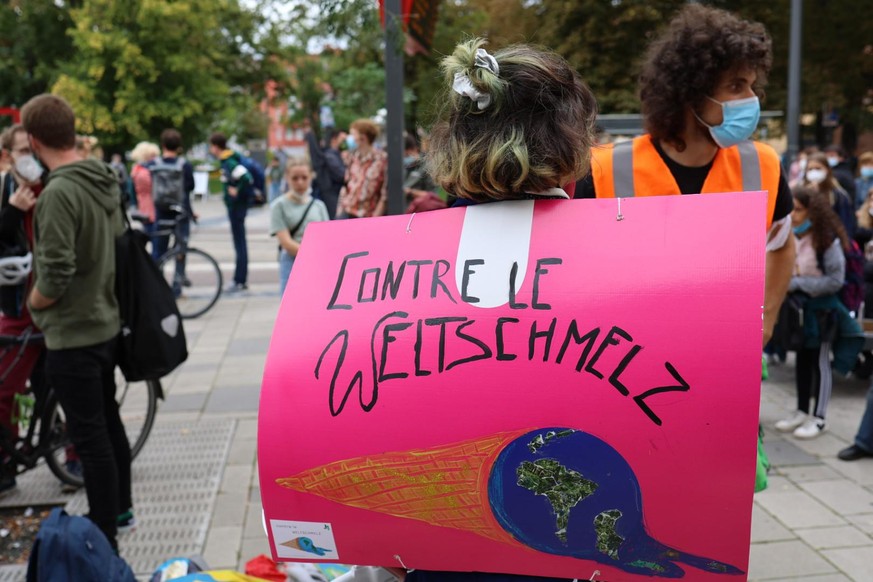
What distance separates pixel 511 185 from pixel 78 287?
2.58 m

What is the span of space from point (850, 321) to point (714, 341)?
190 inches

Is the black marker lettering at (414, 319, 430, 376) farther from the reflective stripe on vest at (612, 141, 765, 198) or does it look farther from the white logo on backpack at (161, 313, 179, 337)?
the white logo on backpack at (161, 313, 179, 337)

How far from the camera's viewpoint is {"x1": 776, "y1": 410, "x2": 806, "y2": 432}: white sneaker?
542 cm

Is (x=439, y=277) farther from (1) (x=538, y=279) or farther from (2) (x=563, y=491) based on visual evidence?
(2) (x=563, y=491)

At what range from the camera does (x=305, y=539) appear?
1511 millimetres

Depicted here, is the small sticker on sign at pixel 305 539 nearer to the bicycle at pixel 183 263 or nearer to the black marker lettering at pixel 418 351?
the black marker lettering at pixel 418 351

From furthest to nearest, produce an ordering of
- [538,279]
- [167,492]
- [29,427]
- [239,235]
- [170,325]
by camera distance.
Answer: [239,235], [167,492], [29,427], [170,325], [538,279]

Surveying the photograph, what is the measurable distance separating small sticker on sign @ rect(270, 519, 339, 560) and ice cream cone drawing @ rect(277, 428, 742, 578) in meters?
0.07

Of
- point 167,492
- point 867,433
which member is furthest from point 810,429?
point 167,492

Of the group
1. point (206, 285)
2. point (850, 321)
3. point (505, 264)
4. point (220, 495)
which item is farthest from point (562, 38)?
point (505, 264)

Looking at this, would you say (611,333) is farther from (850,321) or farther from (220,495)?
(850,321)

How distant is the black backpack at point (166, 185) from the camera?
983 cm

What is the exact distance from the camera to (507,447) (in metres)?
1.39

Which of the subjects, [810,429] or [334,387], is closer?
[334,387]
